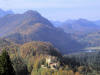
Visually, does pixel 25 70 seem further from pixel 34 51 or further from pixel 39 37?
pixel 39 37

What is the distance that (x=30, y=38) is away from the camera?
18712cm

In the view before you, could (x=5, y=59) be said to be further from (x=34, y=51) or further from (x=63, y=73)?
(x=34, y=51)

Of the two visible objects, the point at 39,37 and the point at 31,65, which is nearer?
the point at 31,65

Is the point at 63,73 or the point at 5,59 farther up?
the point at 5,59

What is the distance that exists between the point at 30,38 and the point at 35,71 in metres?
139

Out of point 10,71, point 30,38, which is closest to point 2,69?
point 10,71

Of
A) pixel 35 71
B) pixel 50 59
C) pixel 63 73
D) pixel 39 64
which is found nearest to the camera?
pixel 63 73

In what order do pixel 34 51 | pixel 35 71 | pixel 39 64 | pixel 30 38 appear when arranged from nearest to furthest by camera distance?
pixel 35 71, pixel 39 64, pixel 34 51, pixel 30 38

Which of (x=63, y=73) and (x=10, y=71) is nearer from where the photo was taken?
(x=10, y=71)

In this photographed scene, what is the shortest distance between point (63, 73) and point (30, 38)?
142m

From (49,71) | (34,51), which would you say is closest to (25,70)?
(49,71)

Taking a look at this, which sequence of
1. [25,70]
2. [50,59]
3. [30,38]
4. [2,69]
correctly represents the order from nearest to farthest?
[2,69] < [25,70] < [50,59] < [30,38]

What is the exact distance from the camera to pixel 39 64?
5728 cm

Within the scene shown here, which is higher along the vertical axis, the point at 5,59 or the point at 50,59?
the point at 5,59
